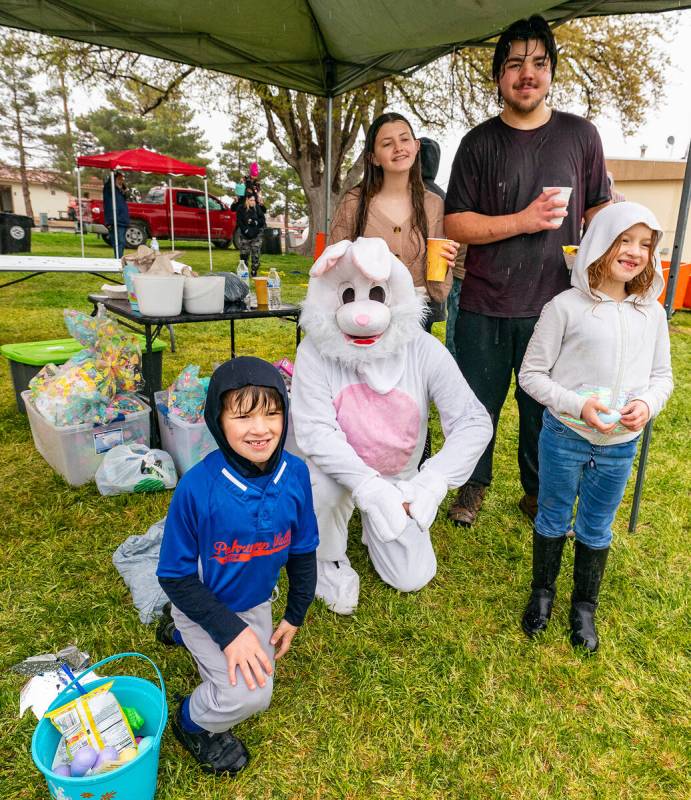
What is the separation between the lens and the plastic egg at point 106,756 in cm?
133

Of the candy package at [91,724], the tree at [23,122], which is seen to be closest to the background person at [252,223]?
the candy package at [91,724]

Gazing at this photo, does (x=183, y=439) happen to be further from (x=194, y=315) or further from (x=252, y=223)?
(x=252, y=223)

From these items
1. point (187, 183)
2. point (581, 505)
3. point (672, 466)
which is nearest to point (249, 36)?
point (581, 505)

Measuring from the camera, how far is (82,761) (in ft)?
4.30

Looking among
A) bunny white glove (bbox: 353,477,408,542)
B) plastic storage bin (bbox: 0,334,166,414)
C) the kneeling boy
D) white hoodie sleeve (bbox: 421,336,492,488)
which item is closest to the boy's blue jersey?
the kneeling boy

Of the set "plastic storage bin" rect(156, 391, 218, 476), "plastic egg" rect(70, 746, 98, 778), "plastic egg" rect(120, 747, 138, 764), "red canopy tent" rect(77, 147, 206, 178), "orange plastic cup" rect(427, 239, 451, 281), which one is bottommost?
"plastic egg" rect(120, 747, 138, 764)

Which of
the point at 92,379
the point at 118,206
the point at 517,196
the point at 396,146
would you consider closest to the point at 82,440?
the point at 92,379

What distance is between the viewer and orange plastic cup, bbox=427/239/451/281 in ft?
7.47

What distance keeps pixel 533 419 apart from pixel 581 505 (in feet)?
2.32

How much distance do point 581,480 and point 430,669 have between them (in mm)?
876

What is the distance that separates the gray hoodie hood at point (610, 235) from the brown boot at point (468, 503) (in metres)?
1.30

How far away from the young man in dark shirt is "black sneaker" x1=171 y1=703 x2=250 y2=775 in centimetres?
183

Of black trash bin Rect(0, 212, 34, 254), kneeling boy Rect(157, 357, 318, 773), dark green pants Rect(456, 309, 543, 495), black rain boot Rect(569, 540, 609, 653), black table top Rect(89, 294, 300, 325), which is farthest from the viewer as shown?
black trash bin Rect(0, 212, 34, 254)

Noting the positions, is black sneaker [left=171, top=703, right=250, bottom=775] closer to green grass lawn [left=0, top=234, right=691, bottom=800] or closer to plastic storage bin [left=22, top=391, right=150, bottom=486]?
green grass lawn [left=0, top=234, right=691, bottom=800]
